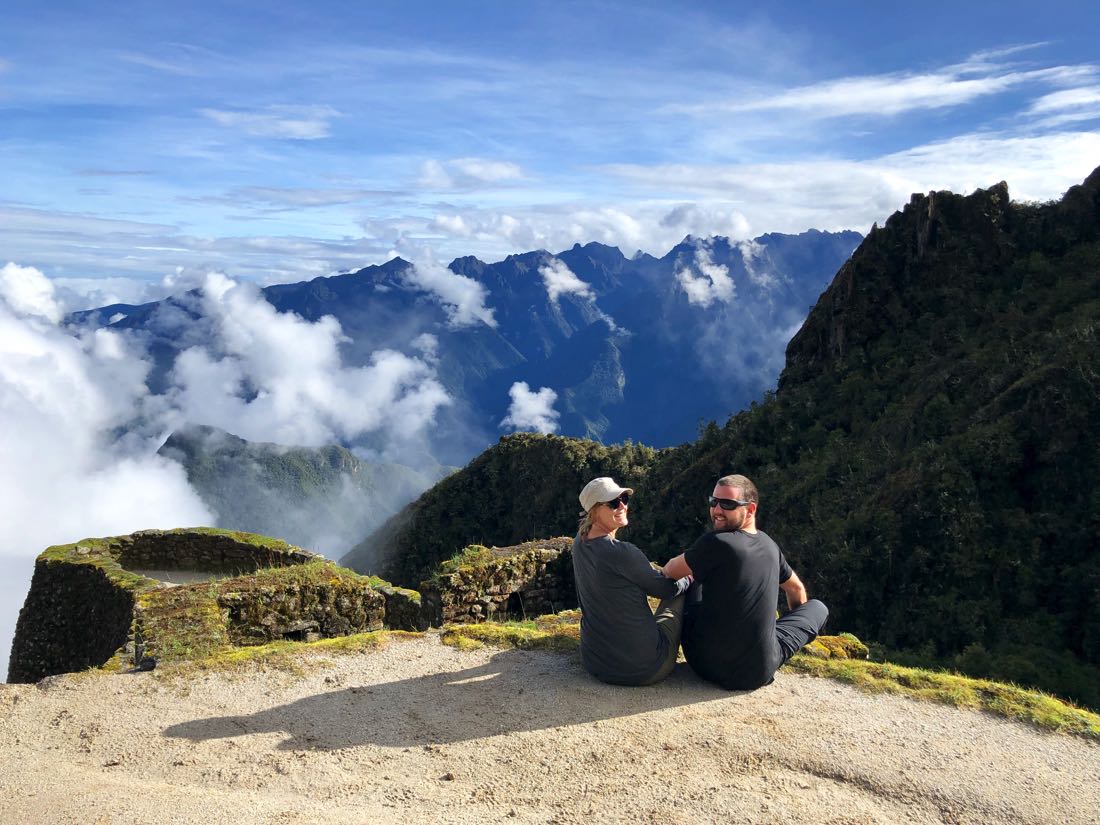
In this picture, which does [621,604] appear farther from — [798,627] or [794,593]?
[794,593]

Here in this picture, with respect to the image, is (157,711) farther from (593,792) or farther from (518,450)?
(518,450)

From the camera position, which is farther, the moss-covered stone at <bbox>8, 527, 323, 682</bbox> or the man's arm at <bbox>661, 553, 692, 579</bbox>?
the moss-covered stone at <bbox>8, 527, 323, 682</bbox>

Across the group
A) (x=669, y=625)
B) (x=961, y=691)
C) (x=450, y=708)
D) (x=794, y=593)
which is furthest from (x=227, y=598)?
(x=961, y=691)

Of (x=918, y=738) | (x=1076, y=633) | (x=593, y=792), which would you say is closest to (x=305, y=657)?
(x=593, y=792)

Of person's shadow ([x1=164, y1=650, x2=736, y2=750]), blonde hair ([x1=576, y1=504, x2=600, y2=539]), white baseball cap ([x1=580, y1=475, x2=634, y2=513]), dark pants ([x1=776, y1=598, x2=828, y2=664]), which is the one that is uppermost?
white baseball cap ([x1=580, y1=475, x2=634, y2=513])

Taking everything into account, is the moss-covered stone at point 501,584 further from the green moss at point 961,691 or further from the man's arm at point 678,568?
the man's arm at point 678,568

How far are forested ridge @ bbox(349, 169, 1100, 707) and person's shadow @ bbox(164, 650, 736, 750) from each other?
12.3 m

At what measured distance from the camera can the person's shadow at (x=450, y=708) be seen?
8.47 m

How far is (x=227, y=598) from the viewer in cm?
1348

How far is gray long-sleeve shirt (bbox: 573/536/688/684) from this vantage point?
8977mm

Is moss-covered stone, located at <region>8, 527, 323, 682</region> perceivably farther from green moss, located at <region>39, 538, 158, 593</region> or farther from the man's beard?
the man's beard

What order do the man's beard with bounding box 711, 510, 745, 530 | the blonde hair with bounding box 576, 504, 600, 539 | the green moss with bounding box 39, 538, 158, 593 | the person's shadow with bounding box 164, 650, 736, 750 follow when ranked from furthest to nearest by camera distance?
1. the green moss with bounding box 39, 538, 158, 593
2. the blonde hair with bounding box 576, 504, 600, 539
3. the man's beard with bounding box 711, 510, 745, 530
4. the person's shadow with bounding box 164, 650, 736, 750

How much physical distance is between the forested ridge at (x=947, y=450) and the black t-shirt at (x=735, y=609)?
1168 centimetres

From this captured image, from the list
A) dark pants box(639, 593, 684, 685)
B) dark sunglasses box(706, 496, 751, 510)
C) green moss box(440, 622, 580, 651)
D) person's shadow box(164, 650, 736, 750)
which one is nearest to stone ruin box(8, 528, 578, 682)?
person's shadow box(164, 650, 736, 750)
